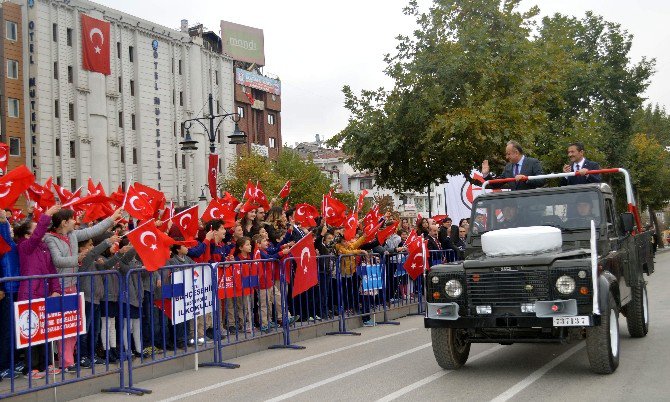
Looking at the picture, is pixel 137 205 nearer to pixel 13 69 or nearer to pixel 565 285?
pixel 565 285

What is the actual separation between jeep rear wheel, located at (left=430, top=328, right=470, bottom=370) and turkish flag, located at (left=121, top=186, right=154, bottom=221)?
3752 millimetres

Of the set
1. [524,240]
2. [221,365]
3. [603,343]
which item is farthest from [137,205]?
[603,343]

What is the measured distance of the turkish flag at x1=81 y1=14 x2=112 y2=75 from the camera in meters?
52.3

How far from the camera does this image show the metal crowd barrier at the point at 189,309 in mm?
8062

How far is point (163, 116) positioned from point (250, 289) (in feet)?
172

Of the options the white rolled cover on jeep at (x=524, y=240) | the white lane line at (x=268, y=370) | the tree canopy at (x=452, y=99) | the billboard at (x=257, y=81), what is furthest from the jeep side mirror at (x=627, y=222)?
the billboard at (x=257, y=81)

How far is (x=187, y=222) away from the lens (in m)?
10.3

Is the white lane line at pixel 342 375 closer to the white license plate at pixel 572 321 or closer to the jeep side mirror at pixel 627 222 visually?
the white license plate at pixel 572 321

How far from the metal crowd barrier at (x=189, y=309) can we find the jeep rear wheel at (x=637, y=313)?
470 centimetres

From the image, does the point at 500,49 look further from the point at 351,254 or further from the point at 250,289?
the point at 250,289

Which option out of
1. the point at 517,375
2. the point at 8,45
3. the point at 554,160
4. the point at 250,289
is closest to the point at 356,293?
the point at 250,289

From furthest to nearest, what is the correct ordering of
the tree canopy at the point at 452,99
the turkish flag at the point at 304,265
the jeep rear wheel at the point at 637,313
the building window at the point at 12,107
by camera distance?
1. the building window at the point at 12,107
2. the tree canopy at the point at 452,99
3. the turkish flag at the point at 304,265
4. the jeep rear wheel at the point at 637,313

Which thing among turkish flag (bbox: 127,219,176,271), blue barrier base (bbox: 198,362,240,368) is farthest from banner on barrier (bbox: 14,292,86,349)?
blue barrier base (bbox: 198,362,240,368)

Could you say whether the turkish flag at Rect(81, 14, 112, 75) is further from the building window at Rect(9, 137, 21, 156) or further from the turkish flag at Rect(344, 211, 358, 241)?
the turkish flag at Rect(344, 211, 358, 241)
